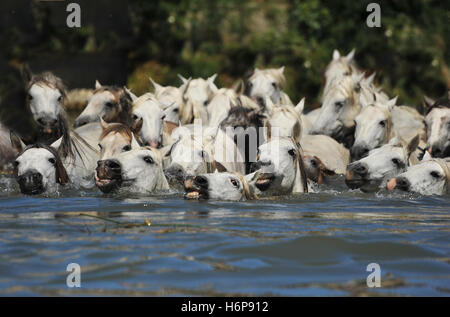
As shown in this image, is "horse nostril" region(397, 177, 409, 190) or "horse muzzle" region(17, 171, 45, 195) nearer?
"horse muzzle" region(17, 171, 45, 195)

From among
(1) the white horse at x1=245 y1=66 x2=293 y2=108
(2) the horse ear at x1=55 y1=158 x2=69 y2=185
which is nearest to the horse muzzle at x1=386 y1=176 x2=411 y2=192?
(2) the horse ear at x1=55 y1=158 x2=69 y2=185

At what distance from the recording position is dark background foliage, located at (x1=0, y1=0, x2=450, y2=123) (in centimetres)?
1927

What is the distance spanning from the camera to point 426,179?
9539 millimetres

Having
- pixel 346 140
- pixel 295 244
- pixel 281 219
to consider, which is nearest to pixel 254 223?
pixel 281 219

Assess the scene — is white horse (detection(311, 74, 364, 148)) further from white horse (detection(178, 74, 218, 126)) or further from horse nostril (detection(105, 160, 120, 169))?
horse nostril (detection(105, 160, 120, 169))

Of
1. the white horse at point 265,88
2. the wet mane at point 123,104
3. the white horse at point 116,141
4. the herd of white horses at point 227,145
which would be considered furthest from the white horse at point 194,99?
the white horse at point 116,141

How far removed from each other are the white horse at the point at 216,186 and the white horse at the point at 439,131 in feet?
11.2

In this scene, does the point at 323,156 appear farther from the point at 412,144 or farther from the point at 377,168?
the point at 377,168

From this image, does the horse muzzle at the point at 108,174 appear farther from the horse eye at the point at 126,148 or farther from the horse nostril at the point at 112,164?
the horse eye at the point at 126,148

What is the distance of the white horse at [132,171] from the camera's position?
885 centimetres

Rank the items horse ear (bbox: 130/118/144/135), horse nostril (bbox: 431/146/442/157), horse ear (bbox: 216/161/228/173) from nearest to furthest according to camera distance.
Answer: horse ear (bbox: 216/161/228/173) < horse ear (bbox: 130/118/144/135) < horse nostril (bbox: 431/146/442/157)

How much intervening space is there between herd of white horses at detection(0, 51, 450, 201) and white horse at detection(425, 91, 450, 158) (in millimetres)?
13

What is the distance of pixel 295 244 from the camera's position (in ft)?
22.0

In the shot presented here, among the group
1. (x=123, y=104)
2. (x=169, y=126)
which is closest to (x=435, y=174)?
(x=169, y=126)
